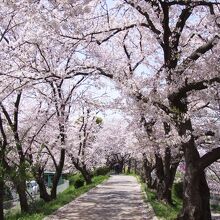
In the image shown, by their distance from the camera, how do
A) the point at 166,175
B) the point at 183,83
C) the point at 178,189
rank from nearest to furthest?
the point at 183,83, the point at 166,175, the point at 178,189

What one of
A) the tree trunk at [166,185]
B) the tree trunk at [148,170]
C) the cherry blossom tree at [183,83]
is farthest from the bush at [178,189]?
the cherry blossom tree at [183,83]

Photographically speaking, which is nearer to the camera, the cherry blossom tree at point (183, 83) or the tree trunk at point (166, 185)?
the cherry blossom tree at point (183, 83)

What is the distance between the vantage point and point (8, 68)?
1483cm

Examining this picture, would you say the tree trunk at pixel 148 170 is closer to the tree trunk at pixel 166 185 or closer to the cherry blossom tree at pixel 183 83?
the tree trunk at pixel 166 185

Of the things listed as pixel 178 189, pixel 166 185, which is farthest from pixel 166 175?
pixel 178 189

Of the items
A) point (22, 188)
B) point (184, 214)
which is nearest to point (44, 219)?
point (22, 188)

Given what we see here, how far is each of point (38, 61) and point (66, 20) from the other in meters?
5.95

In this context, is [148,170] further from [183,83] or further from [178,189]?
[183,83]

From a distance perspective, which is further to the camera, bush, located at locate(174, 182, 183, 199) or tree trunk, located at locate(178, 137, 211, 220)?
bush, located at locate(174, 182, 183, 199)

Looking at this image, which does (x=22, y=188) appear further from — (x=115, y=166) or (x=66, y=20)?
(x=115, y=166)

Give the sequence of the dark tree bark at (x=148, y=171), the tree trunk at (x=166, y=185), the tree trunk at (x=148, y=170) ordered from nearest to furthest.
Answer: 1. the tree trunk at (x=166, y=185)
2. the dark tree bark at (x=148, y=171)
3. the tree trunk at (x=148, y=170)

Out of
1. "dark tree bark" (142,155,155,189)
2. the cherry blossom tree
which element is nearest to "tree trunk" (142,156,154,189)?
"dark tree bark" (142,155,155,189)

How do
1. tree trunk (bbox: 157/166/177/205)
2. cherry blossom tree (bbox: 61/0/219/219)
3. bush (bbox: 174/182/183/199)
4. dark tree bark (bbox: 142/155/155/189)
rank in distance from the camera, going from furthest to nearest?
dark tree bark (bbox: 142/155/155/189), bush (bbox: 174/182/183/199), tree trunk (bbox: 157/166/177/205), cherry blossom tree (bbox: 61/0/219/219)

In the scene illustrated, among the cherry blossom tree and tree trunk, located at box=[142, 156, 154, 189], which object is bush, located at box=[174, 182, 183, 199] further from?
the cherry blossom tree
